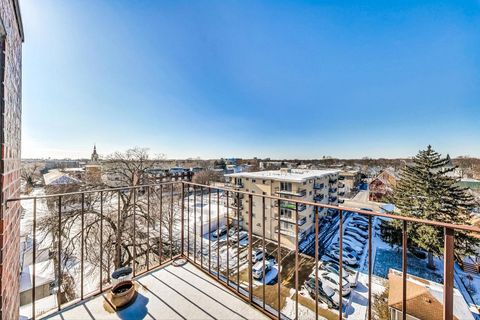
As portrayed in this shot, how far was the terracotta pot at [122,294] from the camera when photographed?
1.48 meters

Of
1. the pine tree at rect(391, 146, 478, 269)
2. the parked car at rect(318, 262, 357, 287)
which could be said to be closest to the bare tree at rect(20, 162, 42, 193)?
the parked car at rect(318, 262, 357, 287)

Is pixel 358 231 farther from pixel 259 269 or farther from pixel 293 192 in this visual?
pixel 259 269

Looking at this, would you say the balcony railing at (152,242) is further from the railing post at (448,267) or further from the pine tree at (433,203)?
the pine tree at (433,203)

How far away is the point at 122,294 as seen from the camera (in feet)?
4.93

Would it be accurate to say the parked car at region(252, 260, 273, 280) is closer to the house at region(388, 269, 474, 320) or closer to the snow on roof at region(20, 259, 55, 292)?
the house at region(388, 269, 474, 320)

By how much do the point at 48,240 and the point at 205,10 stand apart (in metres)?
10.9

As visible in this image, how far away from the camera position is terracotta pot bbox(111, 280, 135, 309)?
148 cm

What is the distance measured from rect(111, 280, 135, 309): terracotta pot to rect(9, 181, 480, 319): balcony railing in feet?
0.71

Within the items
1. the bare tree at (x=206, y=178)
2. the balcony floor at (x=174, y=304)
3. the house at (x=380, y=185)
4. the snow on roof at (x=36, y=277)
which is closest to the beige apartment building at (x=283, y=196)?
the snow on roof at (x=36, y=277)

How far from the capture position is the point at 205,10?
457 centimetres

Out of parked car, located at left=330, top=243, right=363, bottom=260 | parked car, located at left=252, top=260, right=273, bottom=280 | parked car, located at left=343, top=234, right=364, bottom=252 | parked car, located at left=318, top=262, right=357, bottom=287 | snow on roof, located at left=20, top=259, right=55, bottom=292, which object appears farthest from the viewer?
parked car, located at left=343, top=234, right=364, bottom=252

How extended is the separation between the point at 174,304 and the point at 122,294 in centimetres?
41

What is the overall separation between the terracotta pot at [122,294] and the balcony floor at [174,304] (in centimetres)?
5

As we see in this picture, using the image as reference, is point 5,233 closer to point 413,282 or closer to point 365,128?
point 413,282
